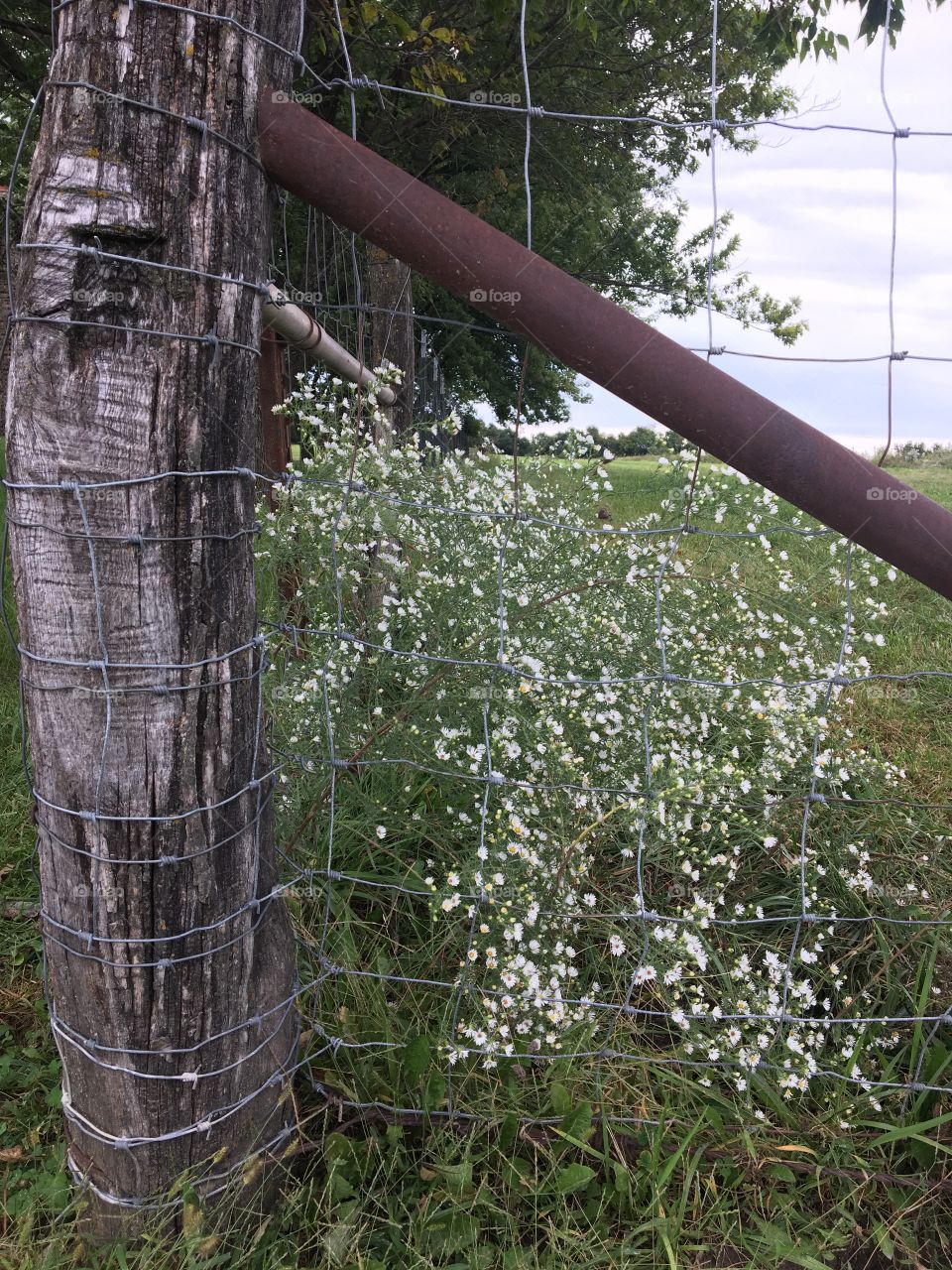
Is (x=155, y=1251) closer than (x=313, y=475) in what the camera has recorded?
Yes

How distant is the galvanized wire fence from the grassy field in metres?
0.06

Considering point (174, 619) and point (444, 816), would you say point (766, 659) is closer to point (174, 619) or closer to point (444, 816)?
point (444, 816)

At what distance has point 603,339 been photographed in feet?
4.35

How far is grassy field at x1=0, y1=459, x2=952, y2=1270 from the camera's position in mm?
1524

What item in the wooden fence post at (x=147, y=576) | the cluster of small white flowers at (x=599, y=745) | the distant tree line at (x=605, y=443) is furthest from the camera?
the distant tree line at (x=605, y=443)

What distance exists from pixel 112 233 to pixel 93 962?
3.78 ft

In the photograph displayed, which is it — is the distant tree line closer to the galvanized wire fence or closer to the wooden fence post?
the galvanized wire fence

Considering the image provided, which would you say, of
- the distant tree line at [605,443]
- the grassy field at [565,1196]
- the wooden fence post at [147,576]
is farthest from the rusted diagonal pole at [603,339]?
the grassy field at [565,1196]

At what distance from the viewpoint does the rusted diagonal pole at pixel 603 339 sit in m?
1.32

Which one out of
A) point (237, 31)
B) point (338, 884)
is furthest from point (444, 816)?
point (237, 31)

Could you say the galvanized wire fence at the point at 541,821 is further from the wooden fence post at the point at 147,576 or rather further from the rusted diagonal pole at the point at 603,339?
the rusted diagonal pole at the point at 603,339

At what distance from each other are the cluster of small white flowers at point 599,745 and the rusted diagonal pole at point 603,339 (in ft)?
1.00

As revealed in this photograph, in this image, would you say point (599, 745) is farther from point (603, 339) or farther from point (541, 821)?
point (603, 339)

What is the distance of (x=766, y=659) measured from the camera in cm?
321
